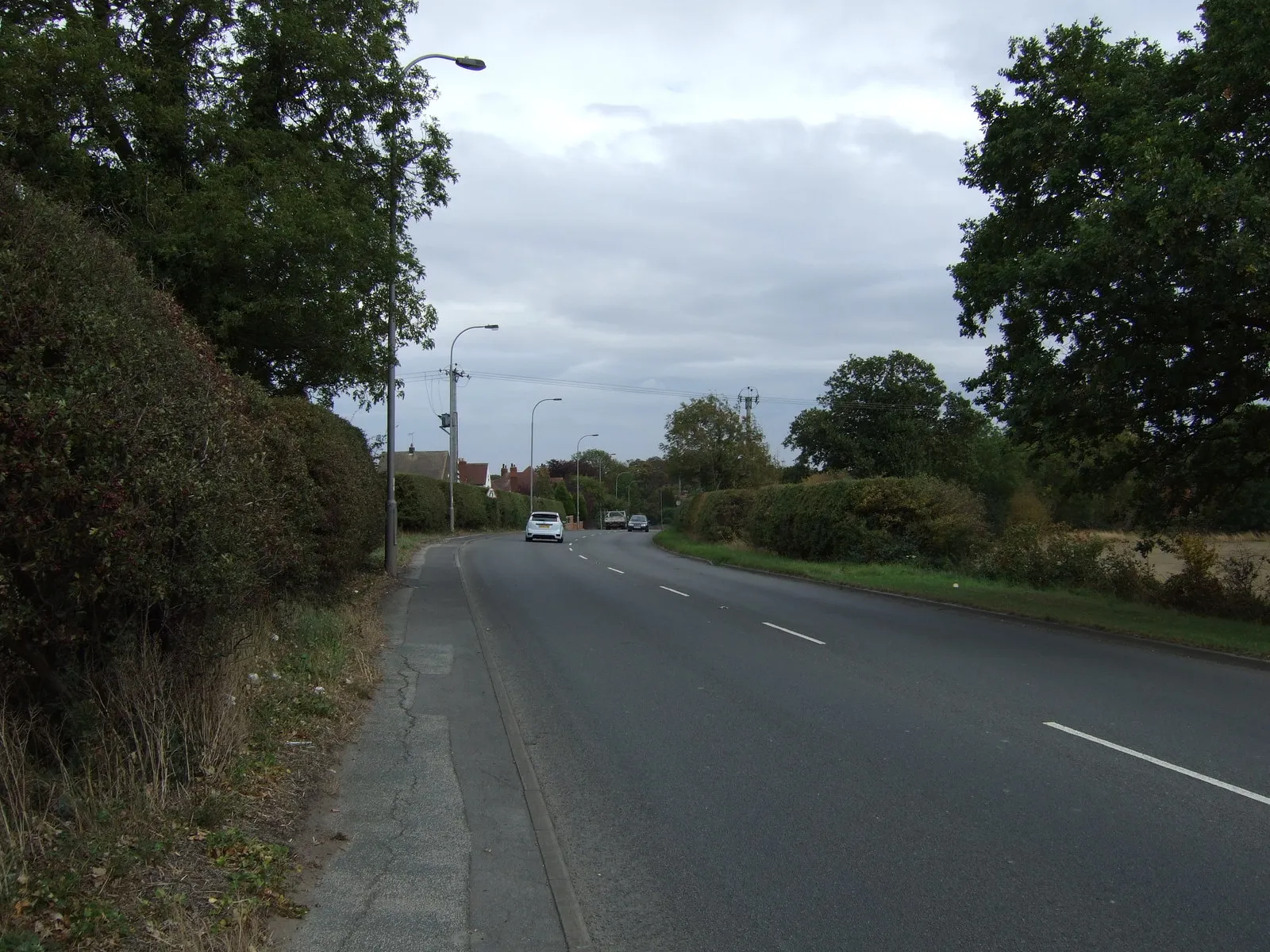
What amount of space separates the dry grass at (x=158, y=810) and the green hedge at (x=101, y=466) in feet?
1.11

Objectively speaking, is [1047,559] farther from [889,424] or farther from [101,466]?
[889,424]

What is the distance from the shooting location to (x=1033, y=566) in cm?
2464

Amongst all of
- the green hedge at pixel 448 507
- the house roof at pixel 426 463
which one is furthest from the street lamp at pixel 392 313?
the house roof at pixel 426 463

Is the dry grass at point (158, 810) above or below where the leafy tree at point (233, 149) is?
A: below

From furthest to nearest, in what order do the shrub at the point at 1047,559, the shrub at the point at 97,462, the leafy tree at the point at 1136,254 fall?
the shrub at the point at 1047,559
the leafy tree at the point at 1136,254
the shrub at the point at 97,462

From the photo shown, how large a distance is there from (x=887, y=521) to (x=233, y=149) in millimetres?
21416

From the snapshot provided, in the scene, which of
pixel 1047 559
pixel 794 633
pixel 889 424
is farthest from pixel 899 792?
pixel 889 424

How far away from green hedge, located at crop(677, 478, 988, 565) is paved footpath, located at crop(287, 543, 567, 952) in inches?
857

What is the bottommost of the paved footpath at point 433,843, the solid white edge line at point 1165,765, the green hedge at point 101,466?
the paved footpath at point 433,843

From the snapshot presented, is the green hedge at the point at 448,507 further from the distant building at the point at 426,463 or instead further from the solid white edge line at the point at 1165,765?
the solid white edge line at the point at 1165,765

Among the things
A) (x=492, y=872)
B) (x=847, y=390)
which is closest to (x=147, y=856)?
(x=492, y=872)

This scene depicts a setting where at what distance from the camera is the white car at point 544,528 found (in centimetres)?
4697

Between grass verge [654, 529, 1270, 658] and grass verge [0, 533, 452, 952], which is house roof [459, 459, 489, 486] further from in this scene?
grass verge [0, 533, 452, 952]

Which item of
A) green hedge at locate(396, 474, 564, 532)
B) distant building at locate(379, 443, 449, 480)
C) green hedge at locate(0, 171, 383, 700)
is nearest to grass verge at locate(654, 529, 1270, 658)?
green hedge at locate(0, 171, 383, 700)
